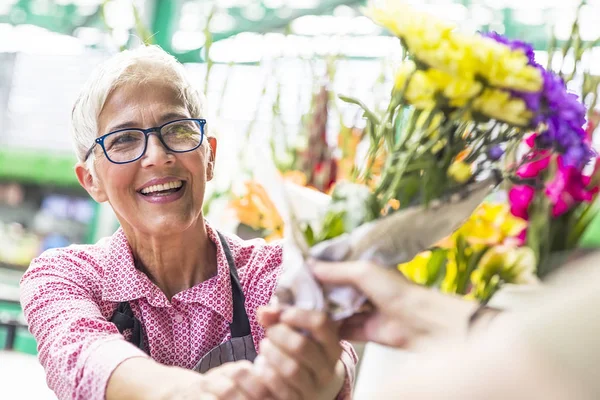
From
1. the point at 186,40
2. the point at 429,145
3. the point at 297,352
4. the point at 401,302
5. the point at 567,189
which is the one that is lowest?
the point at 186,40

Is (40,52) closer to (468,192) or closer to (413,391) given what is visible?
(468,192)

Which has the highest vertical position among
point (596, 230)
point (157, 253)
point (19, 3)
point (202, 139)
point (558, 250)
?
point (558, 250)

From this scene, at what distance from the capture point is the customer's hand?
39.1 inches

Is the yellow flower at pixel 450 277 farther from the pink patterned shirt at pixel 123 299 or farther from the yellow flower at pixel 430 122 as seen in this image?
the yellow flower at pixel 430 122

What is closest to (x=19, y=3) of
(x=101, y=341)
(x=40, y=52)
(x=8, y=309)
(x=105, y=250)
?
(x=40, y=52)

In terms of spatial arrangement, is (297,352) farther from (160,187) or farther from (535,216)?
(160,187)

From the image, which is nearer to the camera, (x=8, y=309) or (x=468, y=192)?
(x=468, y=192)

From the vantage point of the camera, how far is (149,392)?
1.28 m

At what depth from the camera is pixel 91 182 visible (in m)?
1.85

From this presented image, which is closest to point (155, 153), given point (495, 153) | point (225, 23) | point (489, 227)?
point (489, 227)

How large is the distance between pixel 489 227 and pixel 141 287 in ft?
2.69

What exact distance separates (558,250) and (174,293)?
97 centimetres

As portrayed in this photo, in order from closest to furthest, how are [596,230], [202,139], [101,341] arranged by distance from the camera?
1. [101,341]
2. [202,139]
3. [596,230]

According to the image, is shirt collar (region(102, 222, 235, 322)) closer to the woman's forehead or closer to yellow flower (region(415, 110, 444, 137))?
the woman's forehead
